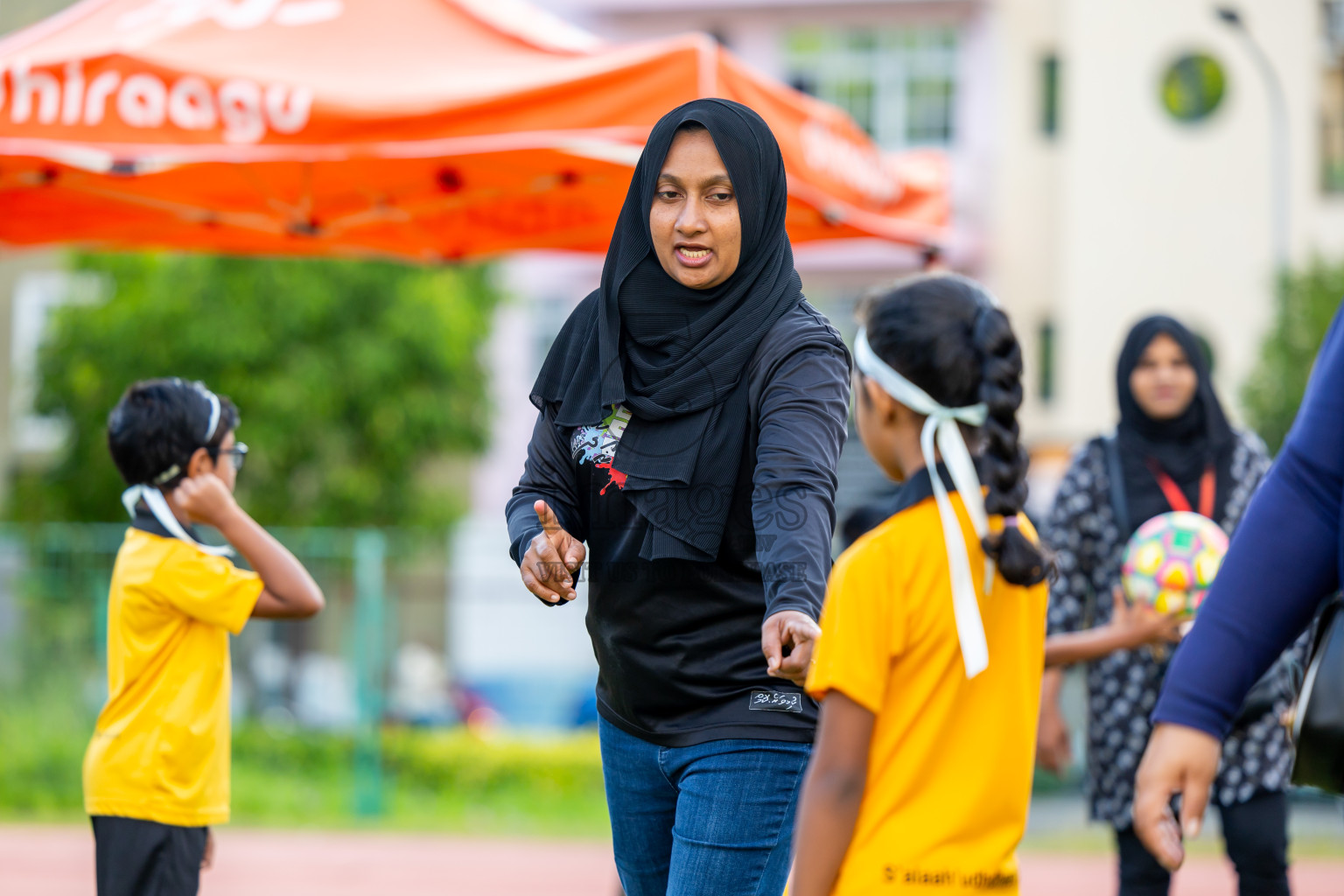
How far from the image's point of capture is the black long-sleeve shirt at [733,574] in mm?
2506

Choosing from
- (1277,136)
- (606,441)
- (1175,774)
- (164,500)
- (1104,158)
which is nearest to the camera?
(1175,774)

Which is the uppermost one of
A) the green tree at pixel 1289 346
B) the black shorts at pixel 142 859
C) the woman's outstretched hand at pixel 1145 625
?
the green tree at pixel 1289 346

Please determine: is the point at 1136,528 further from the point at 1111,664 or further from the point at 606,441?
the point at 606,441

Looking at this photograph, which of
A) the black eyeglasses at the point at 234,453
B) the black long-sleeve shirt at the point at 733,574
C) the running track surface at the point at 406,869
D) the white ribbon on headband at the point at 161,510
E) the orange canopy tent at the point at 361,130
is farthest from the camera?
the running track surface at the point at 406,869

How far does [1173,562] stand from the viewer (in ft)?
12.1

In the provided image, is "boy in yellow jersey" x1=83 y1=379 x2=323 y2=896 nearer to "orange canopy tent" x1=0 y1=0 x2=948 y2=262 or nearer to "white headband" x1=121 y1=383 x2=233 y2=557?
"white headband" x1=121 y1=383 x2=233 y2=557

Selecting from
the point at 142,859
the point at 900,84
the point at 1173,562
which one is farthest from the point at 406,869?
the point at 900,84

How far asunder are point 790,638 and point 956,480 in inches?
13.7

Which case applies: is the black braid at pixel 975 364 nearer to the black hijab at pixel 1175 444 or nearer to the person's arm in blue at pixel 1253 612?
the person's arm in blue at pixel 1253 612

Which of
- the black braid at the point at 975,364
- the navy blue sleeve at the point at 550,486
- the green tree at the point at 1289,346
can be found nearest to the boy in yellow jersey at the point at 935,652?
the black braid at the point at 975,364

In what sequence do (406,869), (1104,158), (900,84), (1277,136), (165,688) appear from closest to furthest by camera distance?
(165,688), (406,869), (1277,136), (1104,158), (900,84)

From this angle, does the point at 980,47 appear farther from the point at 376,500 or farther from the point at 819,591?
the point at 819,591

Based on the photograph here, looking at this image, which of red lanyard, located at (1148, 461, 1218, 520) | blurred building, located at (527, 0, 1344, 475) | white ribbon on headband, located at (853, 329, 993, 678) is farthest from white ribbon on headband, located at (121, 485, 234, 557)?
blurred building, located at (527, 0, 1344, 475)

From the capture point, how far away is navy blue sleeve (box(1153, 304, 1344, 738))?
175cm
